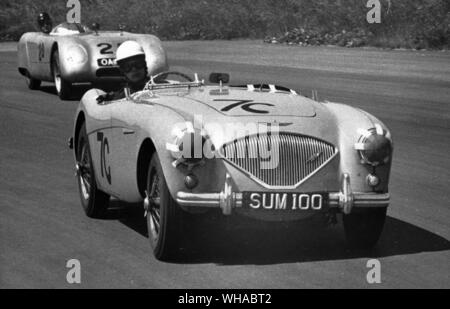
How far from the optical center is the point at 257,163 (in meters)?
6.95

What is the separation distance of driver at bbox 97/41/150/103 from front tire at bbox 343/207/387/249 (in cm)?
220

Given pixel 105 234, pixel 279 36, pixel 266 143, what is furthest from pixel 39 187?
pixel 279 36

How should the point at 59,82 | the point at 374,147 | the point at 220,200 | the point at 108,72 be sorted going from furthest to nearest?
the point at 59,82 < the point at 108,72 < the point at 374,147 < the point at 220,200

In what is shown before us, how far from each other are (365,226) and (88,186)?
7.93 feet

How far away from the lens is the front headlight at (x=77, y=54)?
18484 mm

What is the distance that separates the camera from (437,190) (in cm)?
1000

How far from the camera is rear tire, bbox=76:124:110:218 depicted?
858 cm

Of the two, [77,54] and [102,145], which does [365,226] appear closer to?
[102,145]

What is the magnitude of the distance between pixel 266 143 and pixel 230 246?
870 mm

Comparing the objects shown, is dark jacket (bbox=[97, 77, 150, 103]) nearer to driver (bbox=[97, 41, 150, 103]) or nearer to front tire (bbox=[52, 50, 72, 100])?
driver (bbox=[97, 41, 150, 103])

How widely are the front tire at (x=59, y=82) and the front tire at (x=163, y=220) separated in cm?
1154

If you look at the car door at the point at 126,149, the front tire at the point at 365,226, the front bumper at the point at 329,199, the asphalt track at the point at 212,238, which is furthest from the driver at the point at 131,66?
the front tire at the point at 365,226

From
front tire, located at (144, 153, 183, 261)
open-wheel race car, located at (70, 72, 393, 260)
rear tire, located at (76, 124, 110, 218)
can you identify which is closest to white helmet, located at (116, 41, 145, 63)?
rear tire, located at (76, 124, 110, 218)

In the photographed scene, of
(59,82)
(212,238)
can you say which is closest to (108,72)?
(59,82)
